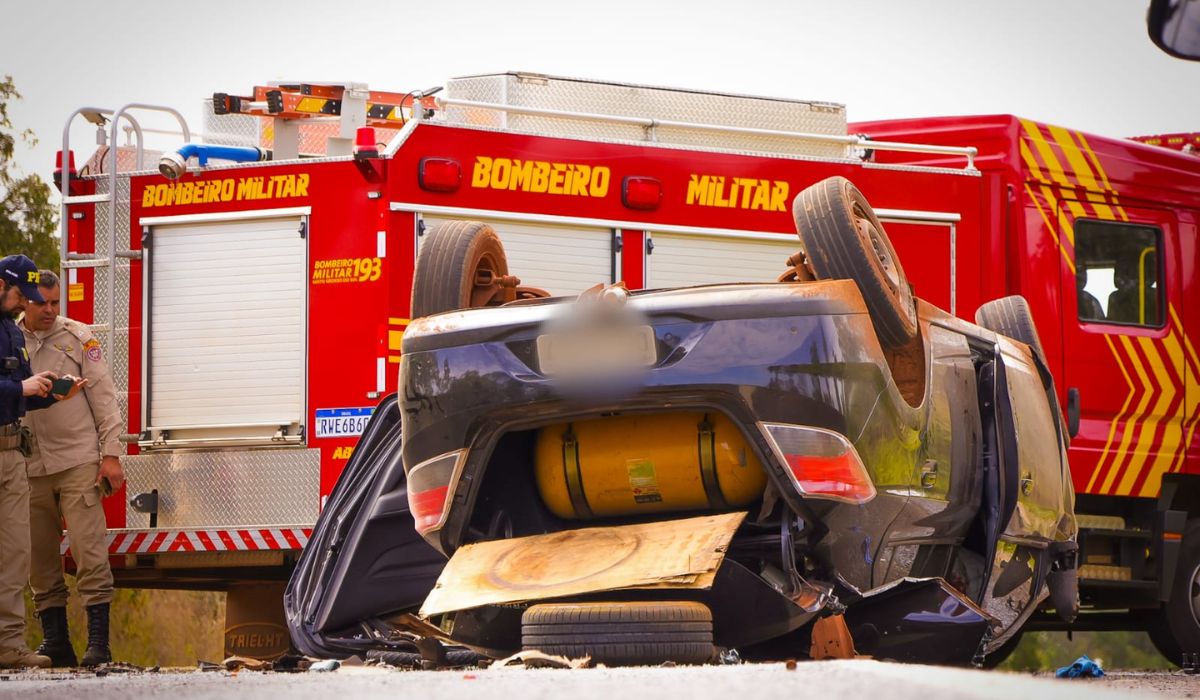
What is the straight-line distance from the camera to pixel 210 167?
9734 millimetres

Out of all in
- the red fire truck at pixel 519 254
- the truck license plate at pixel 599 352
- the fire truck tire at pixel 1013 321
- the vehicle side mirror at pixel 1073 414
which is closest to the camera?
the truck license plate at pixel 599 352

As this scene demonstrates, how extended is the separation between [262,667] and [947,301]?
18.6 ft

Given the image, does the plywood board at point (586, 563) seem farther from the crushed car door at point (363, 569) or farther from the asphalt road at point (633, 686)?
the crushed car door at point (363, 569)

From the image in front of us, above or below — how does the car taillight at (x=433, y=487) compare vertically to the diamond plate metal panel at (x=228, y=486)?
above

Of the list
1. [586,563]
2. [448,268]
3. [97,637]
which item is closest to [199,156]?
[97,637]

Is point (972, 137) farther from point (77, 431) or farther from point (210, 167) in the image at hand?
point (77, 431)

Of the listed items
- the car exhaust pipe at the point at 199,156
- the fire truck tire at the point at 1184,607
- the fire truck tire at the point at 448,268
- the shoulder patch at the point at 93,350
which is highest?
the car exhaust pipe at the point at 199,156

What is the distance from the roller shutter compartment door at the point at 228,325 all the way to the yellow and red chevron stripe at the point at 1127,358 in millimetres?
4569

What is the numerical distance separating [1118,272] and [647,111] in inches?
128

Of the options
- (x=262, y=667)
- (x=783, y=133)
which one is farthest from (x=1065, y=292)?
(x=262, y=667)

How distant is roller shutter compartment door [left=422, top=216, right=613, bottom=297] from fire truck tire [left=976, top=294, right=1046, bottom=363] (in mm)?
2535

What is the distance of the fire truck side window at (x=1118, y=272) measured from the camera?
1095cm

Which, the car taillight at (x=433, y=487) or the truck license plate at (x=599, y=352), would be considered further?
the car taillight at (x=433, y=487)

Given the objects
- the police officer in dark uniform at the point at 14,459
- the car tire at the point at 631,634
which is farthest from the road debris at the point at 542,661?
the police officer in dark uniform at the point at 14,459
